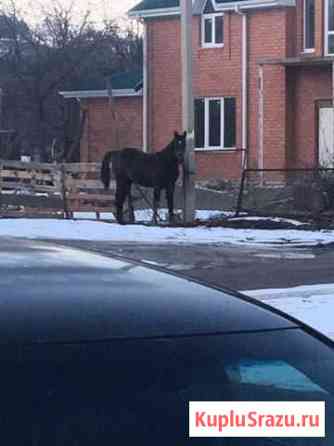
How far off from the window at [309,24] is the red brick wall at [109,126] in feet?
26.4

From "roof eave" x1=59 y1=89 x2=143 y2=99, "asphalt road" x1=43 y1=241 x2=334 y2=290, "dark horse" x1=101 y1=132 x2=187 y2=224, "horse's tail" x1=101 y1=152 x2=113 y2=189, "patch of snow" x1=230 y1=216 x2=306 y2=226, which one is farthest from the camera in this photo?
"roof eave" x1=59 y1=89 x2=143 y2=99

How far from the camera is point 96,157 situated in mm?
43688

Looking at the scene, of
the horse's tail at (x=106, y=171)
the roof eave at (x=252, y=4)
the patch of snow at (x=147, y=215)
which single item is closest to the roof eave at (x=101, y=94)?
the roof eave at (x=252, y=4)

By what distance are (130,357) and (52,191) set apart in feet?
86.4

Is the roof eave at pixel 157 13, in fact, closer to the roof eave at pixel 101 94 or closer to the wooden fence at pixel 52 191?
the roof eave at pixel 101 94

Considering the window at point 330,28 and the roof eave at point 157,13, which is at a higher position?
the roof eave at point 157,13

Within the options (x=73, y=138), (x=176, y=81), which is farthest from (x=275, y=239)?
(x=73, y=138)

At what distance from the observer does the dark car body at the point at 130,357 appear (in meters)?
2.90

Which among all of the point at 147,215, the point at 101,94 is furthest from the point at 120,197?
the point at 101,94

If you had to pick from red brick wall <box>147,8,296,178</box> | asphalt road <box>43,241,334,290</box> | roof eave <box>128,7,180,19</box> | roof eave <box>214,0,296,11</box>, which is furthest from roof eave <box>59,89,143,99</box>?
asphalt road <box>43,241,334,290</box>

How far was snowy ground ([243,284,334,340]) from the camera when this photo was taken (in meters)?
12.3

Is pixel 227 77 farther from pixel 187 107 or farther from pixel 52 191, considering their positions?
pixel 187 107

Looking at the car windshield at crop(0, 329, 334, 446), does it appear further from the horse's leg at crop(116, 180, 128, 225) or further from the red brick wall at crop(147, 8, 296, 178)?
the red brick wall at crop(147, 8, 296, 178)

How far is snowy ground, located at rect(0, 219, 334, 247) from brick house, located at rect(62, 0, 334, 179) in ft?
34.5
